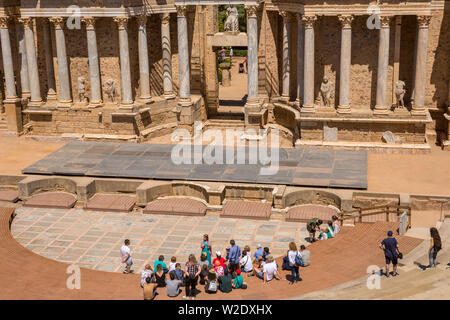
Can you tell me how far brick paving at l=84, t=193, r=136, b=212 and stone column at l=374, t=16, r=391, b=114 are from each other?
15.1 m

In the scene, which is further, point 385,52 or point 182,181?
point 385,52

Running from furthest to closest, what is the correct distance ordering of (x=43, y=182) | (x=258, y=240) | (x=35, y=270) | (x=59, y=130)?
(x=59, y=130), (x=43, y=182), (x=258, y=240), (x=35, y=270)

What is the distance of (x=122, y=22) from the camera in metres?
38.7

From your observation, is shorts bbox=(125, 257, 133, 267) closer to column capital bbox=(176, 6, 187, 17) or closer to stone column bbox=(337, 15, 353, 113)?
stone column bbox=(337, 15, 353, 113)

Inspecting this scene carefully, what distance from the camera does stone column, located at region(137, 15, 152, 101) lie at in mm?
39906

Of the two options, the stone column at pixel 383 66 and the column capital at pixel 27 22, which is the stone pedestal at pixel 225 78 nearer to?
the column capital at pixel 27 22

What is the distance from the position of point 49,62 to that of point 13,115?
167 inches

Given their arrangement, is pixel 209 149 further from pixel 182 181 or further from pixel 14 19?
pixel 14 19

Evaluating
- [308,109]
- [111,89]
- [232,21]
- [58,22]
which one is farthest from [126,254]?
[232,21]

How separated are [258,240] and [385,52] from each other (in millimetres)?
14764

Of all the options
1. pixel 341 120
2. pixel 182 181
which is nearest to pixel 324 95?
pixel 341 120

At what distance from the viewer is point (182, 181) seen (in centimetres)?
3241

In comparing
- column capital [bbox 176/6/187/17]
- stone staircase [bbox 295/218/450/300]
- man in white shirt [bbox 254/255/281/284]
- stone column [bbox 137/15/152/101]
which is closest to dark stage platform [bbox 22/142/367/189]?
stone column [bbox 137/15/152/101]

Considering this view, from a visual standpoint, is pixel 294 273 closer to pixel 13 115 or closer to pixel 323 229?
pixel 323 229
